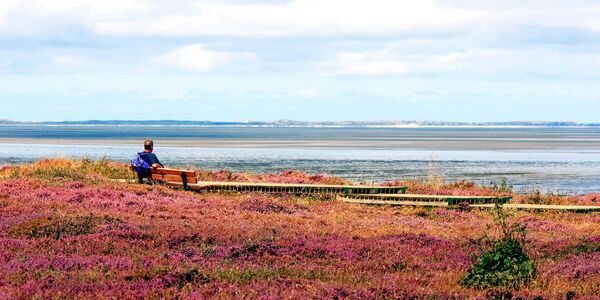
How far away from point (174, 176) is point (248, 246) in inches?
511

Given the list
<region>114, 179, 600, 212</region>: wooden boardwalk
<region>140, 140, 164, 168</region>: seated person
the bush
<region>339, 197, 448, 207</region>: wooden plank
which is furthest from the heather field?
<region>140, 140, 164, 168</region>: seated person

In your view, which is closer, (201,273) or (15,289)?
(15,289)

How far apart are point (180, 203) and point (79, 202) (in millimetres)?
2771

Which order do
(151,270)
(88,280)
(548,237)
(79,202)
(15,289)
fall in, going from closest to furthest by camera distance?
1. (15,289)
2. (88,280)
3. (151,270)
4. (548,237)
5. (79,202)

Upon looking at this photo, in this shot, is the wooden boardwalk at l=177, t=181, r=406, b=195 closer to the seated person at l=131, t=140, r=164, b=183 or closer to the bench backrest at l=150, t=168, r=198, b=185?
the bench backrest at l=150, t=168, r=198, b=185

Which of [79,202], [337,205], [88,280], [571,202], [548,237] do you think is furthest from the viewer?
[571,202]

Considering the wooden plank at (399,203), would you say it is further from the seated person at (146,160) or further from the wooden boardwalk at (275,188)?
the seated person at (146,160)

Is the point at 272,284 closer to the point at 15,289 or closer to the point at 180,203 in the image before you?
the point at 15,289

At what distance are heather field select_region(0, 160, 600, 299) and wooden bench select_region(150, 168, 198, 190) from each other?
31.3 inches

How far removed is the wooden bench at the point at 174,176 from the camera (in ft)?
89.7

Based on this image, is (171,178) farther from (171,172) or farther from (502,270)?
(502,270)

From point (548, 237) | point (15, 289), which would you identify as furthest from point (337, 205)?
point (15, 289)

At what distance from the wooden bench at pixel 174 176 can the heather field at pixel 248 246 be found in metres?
0.79

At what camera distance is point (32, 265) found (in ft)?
41.3
